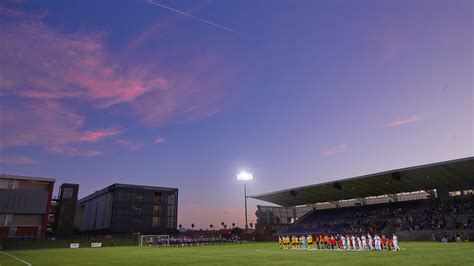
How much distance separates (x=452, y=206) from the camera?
49469mm

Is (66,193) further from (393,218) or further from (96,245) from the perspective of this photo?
(393,218)

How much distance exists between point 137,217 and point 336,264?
88.3 meters

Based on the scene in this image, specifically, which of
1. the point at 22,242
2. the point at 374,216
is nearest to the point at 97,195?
the point at 22,242

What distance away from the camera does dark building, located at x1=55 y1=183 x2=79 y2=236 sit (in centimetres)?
9530

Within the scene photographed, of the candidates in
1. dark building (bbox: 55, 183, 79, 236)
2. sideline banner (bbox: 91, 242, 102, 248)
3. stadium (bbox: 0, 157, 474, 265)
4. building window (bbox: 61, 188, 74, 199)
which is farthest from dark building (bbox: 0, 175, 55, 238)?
sideline banner (bbox: 91, 242, 102, 248)

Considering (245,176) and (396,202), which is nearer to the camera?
(396,202)

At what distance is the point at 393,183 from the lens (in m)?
54.5

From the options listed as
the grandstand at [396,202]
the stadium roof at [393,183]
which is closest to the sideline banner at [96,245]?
the stadium roof at [393,183]

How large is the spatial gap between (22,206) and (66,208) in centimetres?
2322

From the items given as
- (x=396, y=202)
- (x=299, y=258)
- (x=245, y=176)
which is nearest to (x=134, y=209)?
(x=245, y=176)

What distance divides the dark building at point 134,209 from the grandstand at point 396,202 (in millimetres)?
37640

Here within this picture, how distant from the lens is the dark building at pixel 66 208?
95300 millimetres

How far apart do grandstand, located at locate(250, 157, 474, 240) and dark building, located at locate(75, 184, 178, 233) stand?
3764 cm

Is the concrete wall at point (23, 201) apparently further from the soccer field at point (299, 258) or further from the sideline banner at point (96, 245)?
the soccer field at point (299, 258)
